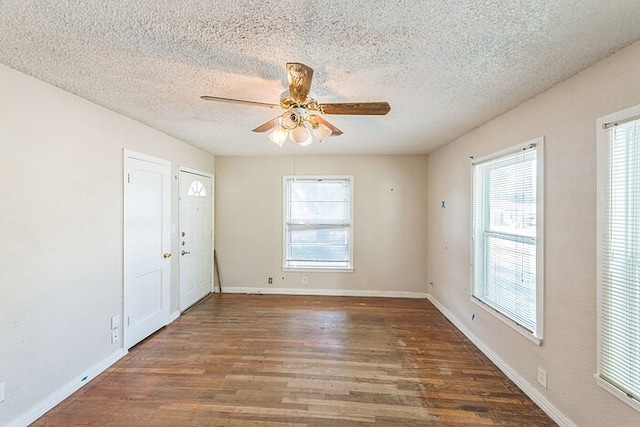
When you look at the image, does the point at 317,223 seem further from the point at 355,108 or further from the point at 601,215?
the point at 601,215

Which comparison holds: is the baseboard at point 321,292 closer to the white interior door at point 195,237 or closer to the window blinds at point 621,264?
the white interior door at point 195,237

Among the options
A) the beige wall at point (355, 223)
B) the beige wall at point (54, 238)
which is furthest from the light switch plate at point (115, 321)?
the beige wall at point (355, 223)

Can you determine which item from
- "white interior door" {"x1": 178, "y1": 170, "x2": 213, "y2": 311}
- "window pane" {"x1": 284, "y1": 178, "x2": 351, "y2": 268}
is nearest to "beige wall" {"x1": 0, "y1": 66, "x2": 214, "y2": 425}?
"white interior door" {"x1": 178, "y1": 170, "x2": 213, "y2": 311}

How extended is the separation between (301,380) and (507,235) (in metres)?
2.32

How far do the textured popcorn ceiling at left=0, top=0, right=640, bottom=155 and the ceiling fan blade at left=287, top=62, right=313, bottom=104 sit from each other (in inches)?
5.6

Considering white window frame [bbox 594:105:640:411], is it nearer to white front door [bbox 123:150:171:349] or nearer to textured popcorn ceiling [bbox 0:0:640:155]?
textured popcorn ceiling [bbox 0:0:640:155]

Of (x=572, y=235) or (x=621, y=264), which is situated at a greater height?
(x=572, y=235)

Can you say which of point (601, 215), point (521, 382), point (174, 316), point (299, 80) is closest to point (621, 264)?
point (601, 215)

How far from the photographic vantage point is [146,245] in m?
3.07

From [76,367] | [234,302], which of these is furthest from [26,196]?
[234,302]

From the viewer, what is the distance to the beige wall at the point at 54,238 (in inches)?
70.0

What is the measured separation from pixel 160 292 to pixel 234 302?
4.02 ft

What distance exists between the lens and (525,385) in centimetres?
220

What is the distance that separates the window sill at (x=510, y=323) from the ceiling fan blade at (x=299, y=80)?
2.54 meters
